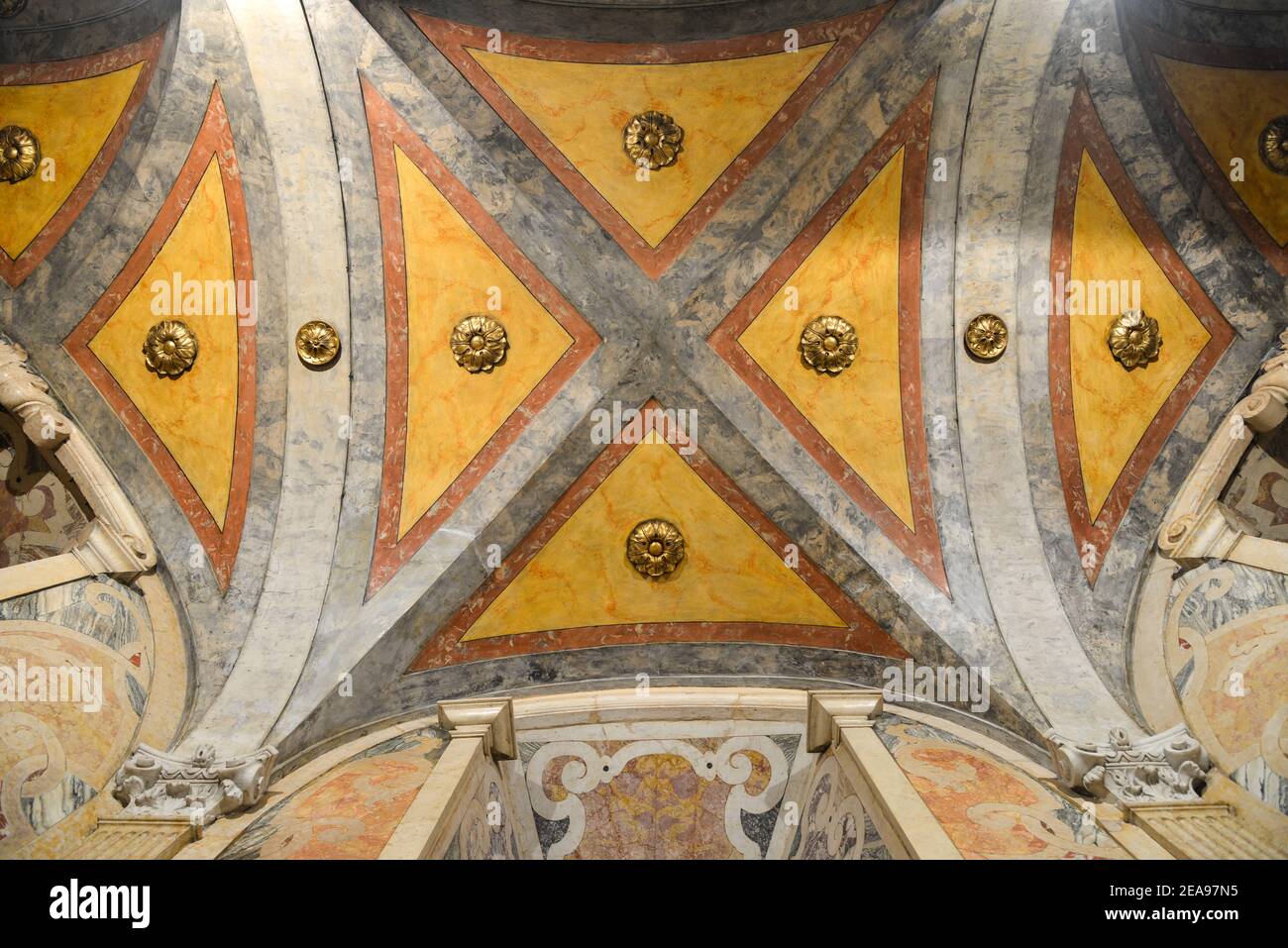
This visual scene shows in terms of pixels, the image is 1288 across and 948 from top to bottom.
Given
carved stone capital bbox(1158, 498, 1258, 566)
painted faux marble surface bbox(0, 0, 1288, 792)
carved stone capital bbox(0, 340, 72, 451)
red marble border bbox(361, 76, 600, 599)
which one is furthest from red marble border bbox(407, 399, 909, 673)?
carved stone capital bbox(0, 340, 72, 451)

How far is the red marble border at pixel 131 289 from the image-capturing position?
6863mm

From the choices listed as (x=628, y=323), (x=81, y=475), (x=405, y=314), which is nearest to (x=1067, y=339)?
(x=628, y=323)

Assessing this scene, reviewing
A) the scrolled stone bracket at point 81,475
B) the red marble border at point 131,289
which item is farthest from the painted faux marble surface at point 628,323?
the scrolled stone bracket at point 81,475

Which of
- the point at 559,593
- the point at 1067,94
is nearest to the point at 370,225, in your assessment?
the point at 559,593

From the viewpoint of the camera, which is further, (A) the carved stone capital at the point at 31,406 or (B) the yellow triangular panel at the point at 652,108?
(B) the yellow triangular panel at the point at 652,108

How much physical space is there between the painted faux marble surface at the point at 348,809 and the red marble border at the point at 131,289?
78.8 inches

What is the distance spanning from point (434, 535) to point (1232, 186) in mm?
6159

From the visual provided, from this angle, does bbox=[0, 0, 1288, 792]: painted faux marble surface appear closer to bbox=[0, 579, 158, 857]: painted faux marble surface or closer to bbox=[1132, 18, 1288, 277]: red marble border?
bbox=[1132, 18, 1288, 277]: red marble border

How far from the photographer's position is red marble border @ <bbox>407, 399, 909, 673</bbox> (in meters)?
6.89

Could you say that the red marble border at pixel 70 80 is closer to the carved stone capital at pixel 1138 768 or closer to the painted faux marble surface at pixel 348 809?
the painted faux marble surface at pixel 348 809

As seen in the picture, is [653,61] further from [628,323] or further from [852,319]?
[852,319]

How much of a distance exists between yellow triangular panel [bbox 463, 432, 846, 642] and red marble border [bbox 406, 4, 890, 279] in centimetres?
162

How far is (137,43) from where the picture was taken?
22.0 feet

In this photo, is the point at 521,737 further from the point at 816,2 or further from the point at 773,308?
the point at 816,2
